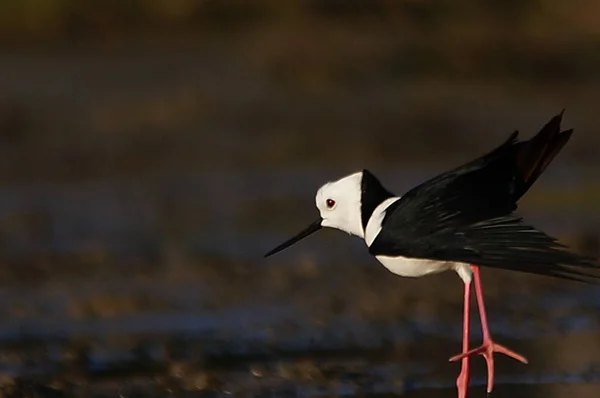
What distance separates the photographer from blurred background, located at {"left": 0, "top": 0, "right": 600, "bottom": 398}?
27.4ft

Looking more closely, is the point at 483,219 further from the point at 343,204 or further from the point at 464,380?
the point at 343,204

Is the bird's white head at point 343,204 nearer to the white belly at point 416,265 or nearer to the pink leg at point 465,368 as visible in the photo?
the white belly at point 416,265

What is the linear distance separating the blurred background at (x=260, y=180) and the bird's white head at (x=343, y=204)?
690 millimetres

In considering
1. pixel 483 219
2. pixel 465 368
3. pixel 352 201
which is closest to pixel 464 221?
pixel 483 219

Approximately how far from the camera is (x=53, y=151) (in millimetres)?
13367

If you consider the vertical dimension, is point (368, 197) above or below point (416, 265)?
above

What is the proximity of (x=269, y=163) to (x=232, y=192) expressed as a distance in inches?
31.1

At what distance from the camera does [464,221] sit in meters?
6.86

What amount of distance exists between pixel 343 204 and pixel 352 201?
0.24 feet

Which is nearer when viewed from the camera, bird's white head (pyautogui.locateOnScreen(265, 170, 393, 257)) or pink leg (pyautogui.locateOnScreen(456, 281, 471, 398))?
pink leg (pyautogui.locateOnScreen(456, 281, 471, 398))

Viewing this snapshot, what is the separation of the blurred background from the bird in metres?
0.70

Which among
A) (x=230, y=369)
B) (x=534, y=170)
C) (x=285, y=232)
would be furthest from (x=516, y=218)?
(x=285, y=232)

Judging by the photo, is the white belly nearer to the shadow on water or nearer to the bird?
the bird

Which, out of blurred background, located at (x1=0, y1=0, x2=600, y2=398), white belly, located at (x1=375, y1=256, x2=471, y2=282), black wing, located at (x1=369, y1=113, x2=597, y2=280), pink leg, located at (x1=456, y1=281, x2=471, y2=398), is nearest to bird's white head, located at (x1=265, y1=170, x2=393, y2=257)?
black wing, located at (x1=369, y1=113, x2=597, y2=280)
